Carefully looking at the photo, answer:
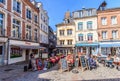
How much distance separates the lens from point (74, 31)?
33.7 m

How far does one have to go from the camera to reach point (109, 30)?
1112 inches

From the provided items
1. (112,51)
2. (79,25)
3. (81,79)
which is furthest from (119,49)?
(81,79)

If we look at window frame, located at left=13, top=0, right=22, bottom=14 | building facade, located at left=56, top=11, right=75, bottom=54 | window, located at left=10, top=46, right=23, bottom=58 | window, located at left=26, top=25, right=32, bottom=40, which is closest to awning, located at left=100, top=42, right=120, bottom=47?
building facade, located at left=56, top=11, right=75, bottom=54

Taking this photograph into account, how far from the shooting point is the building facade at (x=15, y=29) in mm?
→ 15625

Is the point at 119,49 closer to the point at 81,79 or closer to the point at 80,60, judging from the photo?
the point at 80,60

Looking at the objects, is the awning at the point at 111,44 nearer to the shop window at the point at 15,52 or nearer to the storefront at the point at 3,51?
the shop window at the point at 15,52

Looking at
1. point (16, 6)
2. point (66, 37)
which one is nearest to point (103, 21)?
point (66, 37)

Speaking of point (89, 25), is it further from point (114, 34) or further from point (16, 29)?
point (16, 29)

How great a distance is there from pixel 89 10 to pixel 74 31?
607 cm

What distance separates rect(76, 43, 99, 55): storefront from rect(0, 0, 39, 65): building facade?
11.6m

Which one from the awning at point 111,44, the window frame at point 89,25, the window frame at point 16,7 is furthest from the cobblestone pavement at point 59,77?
the window frame at point 89,25

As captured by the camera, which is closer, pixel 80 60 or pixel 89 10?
pixel 80 60

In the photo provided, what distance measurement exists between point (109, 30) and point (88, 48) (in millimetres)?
5939

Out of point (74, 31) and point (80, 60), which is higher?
point (74, 31)
